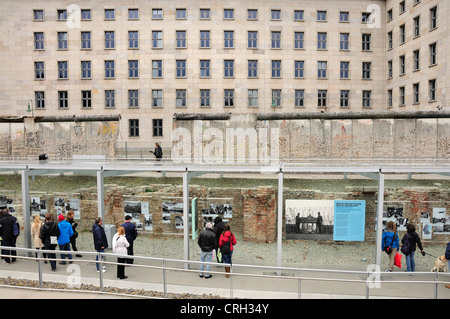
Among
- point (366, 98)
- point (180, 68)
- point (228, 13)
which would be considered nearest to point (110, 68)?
point (180, 68)

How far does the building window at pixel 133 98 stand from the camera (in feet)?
105

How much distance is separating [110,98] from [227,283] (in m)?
28.6

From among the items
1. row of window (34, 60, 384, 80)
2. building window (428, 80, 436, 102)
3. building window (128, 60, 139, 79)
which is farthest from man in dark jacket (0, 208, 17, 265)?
building window (428, 80, 436, 102)

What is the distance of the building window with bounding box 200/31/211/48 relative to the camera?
31484 mm

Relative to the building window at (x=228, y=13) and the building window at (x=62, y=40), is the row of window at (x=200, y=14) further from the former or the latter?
the building window at (x=62, y=40)

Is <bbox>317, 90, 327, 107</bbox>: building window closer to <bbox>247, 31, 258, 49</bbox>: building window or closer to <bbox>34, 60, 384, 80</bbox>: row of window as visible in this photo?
<bbox>34, 60, 384, 80</bbox>: row of window

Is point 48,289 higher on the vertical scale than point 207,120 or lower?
lower

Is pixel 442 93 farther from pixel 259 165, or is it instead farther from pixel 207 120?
pixel 259 165

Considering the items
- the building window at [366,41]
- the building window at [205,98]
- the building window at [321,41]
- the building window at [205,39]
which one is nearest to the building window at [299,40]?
the building window at [321,41]

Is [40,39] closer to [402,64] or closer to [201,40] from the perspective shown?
[201,40]

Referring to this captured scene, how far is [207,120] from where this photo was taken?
1384cm

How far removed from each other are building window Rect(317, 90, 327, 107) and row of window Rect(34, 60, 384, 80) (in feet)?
4.57
